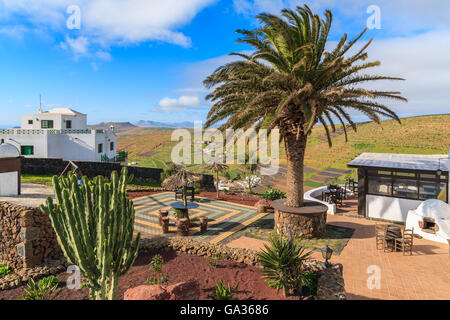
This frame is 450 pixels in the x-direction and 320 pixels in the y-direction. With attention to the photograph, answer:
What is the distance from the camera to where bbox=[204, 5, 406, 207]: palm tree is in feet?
35.6

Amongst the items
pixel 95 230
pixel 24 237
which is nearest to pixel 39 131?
pixel 24 237

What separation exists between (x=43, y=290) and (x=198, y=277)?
3.97m

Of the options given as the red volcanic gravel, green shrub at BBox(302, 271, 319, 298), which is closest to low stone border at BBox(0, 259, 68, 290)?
the red volcanic gravel

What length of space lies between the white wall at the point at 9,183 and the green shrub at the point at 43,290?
19.1 ft

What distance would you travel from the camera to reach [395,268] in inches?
353

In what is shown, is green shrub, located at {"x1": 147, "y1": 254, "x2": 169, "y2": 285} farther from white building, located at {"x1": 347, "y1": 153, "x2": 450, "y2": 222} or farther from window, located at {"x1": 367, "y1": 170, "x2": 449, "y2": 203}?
window, located at {"x1": 367, "y1": 170, "x2": 449, "y2": 203}

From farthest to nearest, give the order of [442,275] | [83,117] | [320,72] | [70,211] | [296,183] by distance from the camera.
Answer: [83,117] < [296,183] < [320,72] < [442,275] < [70,211]

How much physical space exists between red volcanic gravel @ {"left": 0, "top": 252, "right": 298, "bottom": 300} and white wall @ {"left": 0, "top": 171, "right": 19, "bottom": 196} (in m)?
5.41

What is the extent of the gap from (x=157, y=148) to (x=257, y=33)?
3751 inches

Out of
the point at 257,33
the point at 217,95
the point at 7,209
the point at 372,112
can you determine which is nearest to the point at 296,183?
the point at 372,112

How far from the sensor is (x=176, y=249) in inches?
386

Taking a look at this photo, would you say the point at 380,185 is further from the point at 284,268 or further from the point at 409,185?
the point at 284,268

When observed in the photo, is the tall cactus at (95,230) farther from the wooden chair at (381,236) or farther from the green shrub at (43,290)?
the wooden chair at (381,236)

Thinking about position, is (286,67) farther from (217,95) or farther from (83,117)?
(83,117)
